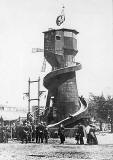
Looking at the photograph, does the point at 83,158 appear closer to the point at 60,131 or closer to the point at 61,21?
the point at 60,131

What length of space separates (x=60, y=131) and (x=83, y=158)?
449 inches

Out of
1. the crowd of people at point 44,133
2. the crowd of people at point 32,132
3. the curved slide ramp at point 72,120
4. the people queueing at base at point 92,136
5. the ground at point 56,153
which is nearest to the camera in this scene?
the ground at point 56,153

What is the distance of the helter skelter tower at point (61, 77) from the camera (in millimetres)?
39500

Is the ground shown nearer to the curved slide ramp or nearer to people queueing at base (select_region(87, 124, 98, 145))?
people queueing at base (select_region(87, 124, 98, 145))

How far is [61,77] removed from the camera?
3925 cm

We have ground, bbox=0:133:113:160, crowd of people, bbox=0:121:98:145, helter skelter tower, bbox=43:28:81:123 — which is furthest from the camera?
helter skelter tower, bbox=43:28:81:123

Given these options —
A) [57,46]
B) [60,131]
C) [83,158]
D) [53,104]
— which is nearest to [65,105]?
[53,104]

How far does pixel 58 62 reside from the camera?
3969 centimetres

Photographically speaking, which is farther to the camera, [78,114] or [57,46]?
[57,46]

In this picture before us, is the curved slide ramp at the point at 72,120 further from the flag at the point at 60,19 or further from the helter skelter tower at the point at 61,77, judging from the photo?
the flag at the point at 60,19

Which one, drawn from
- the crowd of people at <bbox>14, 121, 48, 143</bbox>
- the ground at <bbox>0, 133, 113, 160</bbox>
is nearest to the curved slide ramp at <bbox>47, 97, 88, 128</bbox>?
the crowd of people at <bbox>14, 121, 48, 143</bbox>

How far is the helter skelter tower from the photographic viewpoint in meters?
39.5

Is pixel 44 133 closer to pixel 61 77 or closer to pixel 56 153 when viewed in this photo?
pixel 56 153

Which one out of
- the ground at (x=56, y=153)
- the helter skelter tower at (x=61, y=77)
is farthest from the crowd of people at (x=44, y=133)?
the helter skelter tower at (x=61, y=77)
